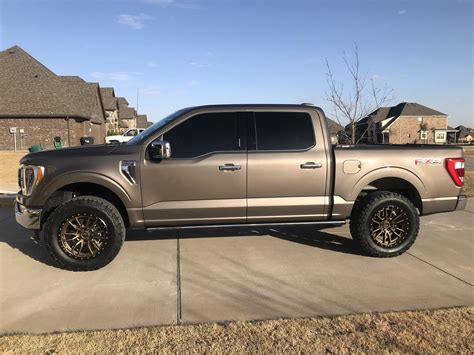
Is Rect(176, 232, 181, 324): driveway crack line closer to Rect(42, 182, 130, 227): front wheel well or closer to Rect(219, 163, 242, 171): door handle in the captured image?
Rect(42, 182, 130, 227): front wheel well

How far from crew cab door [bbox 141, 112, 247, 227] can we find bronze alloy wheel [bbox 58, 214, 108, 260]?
563mm

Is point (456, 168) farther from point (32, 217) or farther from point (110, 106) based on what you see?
point (110, 106)

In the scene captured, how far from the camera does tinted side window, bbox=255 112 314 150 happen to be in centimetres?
541

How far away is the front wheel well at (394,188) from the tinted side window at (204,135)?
6.18 ft

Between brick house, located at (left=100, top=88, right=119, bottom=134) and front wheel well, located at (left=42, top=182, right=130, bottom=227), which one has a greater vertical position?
brick house, located at (left=100, top=88, right=119, bottom=134)

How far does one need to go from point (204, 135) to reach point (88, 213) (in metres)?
1.69

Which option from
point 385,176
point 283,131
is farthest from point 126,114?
point 385,176

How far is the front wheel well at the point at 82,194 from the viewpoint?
5.12 metres

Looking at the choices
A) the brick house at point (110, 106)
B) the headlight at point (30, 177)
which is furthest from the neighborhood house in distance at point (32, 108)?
the headlight at point (30, 177)

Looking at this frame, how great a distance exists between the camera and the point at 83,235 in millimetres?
4965

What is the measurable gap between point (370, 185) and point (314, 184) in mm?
867

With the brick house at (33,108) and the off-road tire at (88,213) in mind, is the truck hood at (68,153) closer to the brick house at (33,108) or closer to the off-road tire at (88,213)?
the off-road tire at (88,213)

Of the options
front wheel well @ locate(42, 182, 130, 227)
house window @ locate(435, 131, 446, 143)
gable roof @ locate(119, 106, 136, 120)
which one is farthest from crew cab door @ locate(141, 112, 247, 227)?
house window @ locate(435, 131, 446, 143)

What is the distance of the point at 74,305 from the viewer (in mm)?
3994
